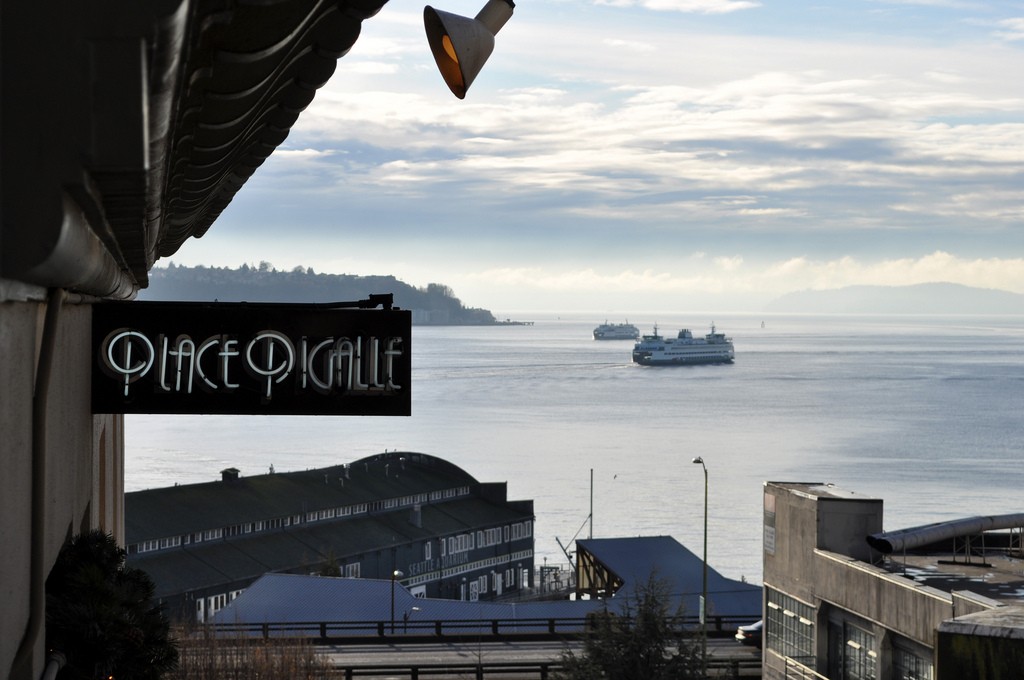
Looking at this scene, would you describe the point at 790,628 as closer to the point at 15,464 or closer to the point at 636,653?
the point at 636,653

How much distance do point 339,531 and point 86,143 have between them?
62074 millimetres

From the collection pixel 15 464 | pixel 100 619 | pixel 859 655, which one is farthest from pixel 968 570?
pixel 15 464

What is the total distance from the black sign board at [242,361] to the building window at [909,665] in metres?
17.8

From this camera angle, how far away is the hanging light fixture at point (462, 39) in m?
3.55

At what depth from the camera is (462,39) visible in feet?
11.7

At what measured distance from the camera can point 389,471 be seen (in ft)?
235

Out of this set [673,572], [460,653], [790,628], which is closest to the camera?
[790,628]

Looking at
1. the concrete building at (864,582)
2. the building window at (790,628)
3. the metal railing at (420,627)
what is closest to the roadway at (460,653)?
the metal railing at (420,627)

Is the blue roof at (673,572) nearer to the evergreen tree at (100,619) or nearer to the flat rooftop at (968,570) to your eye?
the flat rooftop at (968,570)

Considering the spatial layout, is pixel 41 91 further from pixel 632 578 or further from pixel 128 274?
pixel 632 578

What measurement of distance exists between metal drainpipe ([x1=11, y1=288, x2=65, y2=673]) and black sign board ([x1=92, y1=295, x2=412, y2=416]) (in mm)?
2435

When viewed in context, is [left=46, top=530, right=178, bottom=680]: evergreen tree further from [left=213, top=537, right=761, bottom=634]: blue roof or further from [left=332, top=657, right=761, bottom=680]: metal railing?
[left=213, top=537, right=761, bottom=634]: blue roof

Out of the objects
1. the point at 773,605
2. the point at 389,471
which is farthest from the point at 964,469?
the point at 773,605

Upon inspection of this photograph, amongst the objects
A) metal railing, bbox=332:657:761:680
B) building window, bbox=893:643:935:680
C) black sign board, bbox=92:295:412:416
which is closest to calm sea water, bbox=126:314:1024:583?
metal railing, bbox=332:657:761:680
